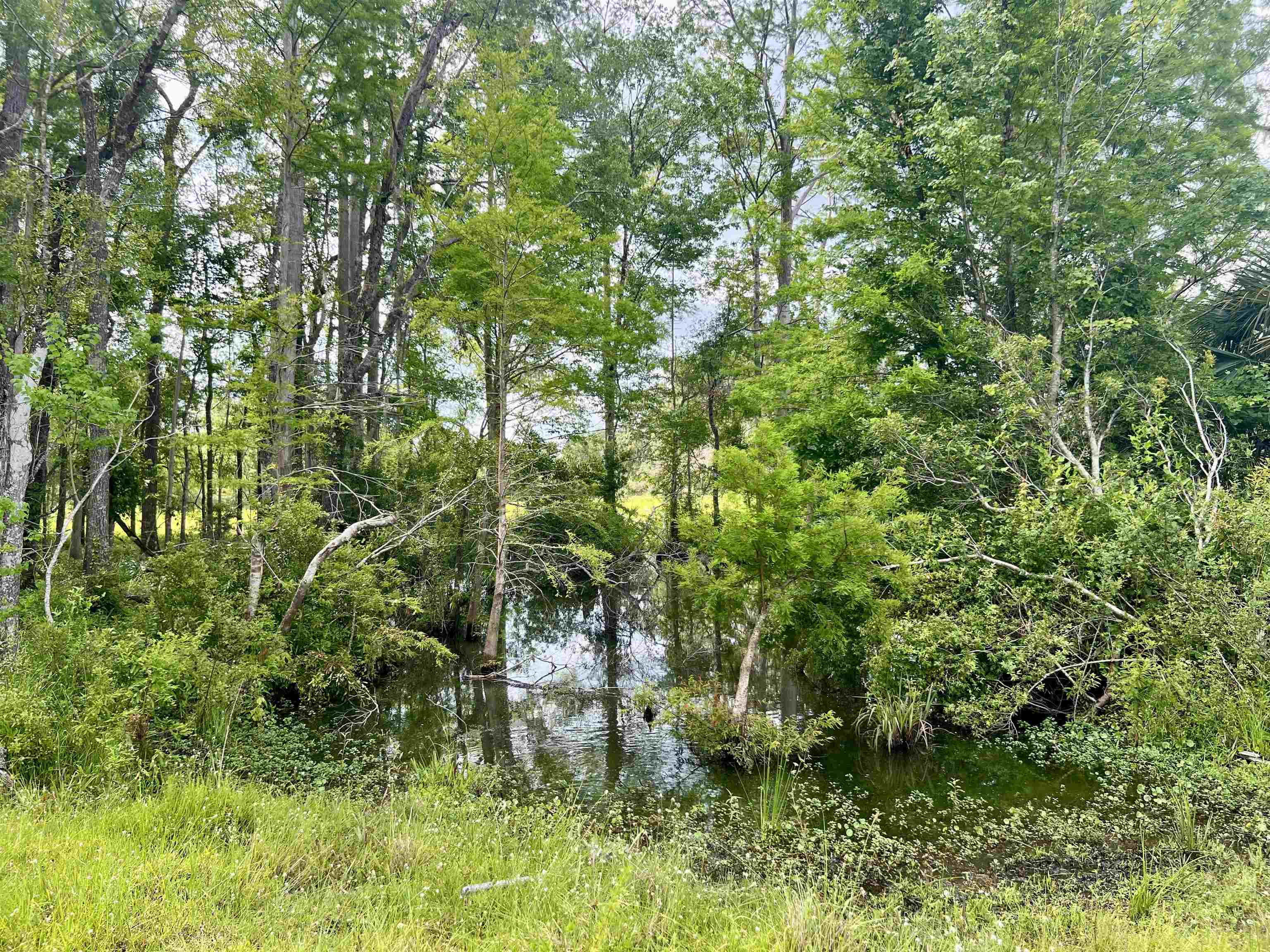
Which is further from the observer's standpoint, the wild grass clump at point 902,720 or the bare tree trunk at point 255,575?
the bare tree trunk at point 255,575

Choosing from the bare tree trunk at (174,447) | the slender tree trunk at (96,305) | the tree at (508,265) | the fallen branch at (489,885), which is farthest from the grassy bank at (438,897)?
the bare tree trunk at (174,447)

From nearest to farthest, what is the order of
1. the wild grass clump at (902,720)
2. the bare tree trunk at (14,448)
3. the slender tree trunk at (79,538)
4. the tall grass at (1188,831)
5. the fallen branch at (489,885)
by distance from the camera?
1. the fallen branch at (489,885)
2. the tall grass at (1188,831)
3. the bare tree trunk at (14,448)
4. the wild grass clump at (902,720)
5. the slender tree trunk at (79,538)

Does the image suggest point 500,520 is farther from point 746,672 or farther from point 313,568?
point 746,672

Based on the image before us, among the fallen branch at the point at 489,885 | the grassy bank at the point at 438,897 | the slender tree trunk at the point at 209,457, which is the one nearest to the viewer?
the grassy bank at the point at 438,897

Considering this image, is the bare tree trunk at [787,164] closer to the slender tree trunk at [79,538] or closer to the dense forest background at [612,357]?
the dense forest background at [612,357]

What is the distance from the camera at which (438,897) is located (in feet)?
10.7

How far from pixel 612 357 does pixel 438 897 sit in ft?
43.8

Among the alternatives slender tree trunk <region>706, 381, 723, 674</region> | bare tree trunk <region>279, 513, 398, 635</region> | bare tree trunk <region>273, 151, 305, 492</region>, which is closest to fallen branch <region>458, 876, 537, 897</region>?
slender tree trunk <region>706, 381, 723, 674</region>

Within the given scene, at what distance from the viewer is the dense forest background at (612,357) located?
6.39 metres

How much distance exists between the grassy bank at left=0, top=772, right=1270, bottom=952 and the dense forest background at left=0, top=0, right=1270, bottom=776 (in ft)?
5.35

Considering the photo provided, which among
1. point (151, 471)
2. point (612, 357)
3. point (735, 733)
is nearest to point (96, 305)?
point (151, 471)

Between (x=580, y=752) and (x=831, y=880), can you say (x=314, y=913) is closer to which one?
(x=831, y=880)

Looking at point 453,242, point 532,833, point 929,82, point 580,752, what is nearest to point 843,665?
point 580,752

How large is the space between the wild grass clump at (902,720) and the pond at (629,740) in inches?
6.5
